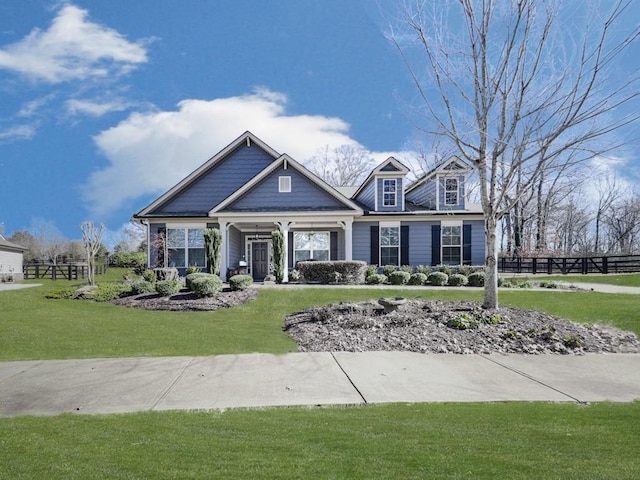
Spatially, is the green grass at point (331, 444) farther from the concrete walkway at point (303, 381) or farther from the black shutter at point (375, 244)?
the black shutter at point (375, 244)

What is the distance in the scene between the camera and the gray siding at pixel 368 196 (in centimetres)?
2310

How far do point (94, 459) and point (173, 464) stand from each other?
0.63m

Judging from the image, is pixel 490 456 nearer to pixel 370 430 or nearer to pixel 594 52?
pixel 370 430

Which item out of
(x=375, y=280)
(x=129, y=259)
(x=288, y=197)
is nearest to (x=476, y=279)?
(x=375, y=280)

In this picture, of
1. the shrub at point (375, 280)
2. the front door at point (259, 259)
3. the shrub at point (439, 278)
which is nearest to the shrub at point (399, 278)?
the shrub at point (375, 280)

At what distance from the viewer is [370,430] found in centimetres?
403

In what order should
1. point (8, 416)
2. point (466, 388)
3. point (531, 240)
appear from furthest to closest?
point (531, 240) < point (466, 388) < point (8, 416)

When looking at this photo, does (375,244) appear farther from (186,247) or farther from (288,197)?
(186,247)

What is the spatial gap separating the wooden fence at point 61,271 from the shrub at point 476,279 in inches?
911

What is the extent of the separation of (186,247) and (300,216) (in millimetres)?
6194

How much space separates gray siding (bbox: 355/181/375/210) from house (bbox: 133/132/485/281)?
0.11m

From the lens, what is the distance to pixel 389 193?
2261 centimetres

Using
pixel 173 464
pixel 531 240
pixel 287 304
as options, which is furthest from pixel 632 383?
pixel 531 240

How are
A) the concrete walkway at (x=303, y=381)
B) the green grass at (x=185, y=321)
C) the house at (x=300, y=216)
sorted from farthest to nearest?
the house at (x=300, y=216) < the green grass at (x=185, y=321) < the concrete walkway at (x=303, y=381)
